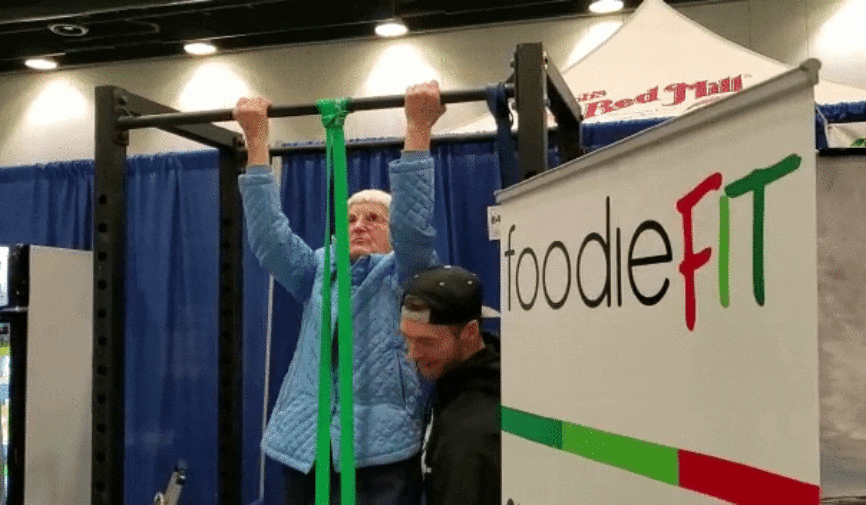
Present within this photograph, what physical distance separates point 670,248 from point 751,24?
11.0 feet

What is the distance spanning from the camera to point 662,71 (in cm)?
257

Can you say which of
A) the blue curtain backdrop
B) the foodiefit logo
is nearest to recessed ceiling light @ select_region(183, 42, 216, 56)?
the blue curtain backdrop

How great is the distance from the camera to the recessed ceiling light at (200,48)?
13.4 feet

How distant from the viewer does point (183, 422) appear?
2.66 metres

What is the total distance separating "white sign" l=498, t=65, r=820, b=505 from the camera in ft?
1.90

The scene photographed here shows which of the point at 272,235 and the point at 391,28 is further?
the point at 391,28

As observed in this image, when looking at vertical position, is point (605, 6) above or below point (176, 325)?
above

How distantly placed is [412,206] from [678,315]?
35.1 inches

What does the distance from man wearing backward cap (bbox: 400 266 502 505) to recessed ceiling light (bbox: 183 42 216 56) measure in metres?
3.01

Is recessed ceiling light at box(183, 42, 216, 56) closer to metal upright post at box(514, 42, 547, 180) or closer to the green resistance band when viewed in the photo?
→ the green resistance band

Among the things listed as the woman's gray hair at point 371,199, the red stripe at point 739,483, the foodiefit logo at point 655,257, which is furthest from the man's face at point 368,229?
the red stripe at point 739,483

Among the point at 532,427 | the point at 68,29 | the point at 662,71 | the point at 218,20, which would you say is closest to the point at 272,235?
the point at 532,427

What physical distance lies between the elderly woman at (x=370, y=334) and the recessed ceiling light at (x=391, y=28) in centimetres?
230

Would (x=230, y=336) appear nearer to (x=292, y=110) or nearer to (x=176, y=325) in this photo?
(x=176, y=325)
